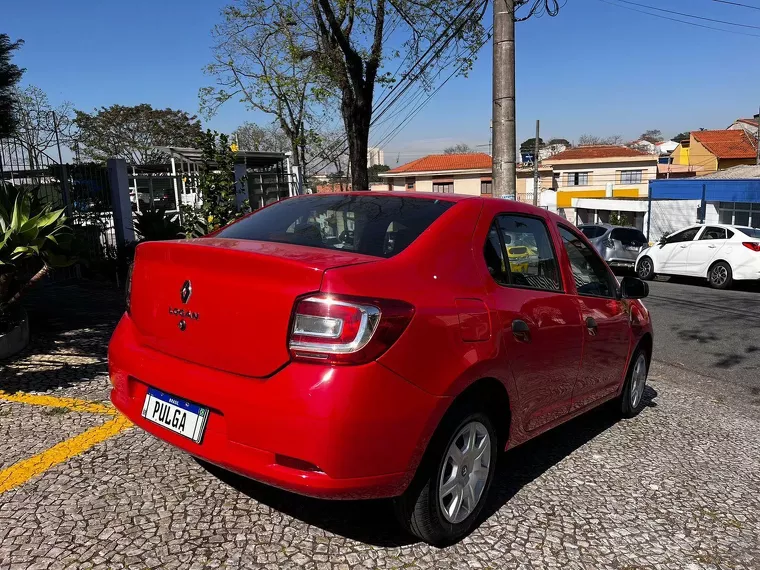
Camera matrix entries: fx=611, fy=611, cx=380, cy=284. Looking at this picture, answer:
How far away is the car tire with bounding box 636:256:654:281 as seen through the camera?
16859 millimetres

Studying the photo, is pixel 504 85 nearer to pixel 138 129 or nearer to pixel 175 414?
pixel 175 414

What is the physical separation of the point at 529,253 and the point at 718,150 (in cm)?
5691

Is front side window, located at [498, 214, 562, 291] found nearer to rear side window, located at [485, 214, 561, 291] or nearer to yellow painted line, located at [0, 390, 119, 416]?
rear side window, located at [485, 214, 561, 291]

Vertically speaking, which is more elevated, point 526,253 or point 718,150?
point 718,150

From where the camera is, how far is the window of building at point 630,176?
1957 inches

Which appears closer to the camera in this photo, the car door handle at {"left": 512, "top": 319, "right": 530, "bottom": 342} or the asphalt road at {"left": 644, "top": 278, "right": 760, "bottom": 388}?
the car door handle at {"left": 512, "top": 319, "right": 530, "bottom": 342}

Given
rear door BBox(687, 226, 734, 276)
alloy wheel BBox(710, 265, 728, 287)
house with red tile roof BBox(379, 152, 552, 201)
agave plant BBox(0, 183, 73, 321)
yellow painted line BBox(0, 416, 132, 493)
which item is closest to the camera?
yellow painted line BBox(0, 416, 132, 493)

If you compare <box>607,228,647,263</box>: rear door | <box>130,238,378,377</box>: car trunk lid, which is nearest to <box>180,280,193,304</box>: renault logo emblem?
<box>130,238,378,377</box>: car trunk lid

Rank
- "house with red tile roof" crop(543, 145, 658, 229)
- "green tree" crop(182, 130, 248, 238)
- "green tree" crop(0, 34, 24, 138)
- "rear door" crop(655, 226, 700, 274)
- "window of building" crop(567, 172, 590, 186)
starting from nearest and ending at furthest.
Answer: "green tree" crop(0, 34, 24, 138) < "green tree" crop(182, 130, 248, 238) < "rear door" crop(655, 226, 700, 274) < "house with red tile roof" crop(543, 145, 658, 229) < "window of building" crop(567, 172, 590, 186)

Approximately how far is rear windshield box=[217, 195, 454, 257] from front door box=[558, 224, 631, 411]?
49.8 inches

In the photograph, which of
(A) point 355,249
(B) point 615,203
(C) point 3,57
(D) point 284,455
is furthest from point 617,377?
(B) point 615,203

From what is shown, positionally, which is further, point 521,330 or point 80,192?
point 80,192

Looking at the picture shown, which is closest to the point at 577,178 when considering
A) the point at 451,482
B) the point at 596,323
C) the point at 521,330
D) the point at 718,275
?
the point at 718,275

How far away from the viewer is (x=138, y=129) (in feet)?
133
